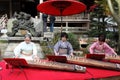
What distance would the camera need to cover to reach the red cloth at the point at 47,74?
218 inches

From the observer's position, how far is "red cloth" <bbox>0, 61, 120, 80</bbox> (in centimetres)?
555

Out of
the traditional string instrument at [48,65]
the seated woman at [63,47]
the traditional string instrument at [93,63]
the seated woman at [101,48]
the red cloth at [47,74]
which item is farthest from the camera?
the seated woman at [63,47]

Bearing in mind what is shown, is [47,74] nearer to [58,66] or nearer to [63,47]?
[58,66]

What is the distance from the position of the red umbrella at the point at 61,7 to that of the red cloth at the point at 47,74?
10.1 ft

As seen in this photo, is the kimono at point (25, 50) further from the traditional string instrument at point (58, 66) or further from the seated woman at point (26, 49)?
the traditional string instrument at point (58, 66)

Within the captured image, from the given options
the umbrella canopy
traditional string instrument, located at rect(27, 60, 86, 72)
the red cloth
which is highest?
the umbrella canopy

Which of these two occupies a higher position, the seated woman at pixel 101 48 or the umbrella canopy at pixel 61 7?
the umbrella canopy at pixel 61 7

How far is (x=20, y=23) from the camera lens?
14.4m

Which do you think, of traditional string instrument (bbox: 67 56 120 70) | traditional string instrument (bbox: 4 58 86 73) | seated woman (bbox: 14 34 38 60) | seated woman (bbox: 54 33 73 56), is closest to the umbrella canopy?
seated woman (bbox: 54 33 73 56)

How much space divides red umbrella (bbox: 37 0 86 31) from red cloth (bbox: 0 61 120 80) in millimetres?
3067

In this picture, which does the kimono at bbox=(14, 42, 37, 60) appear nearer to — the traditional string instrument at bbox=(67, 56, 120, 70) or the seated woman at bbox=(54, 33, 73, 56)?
the seated woman at bbox=(54, 33, 73, 56)

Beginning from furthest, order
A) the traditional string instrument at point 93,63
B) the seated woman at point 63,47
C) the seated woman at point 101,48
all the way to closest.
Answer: the seated woman at point 63,47, the seated woman at point 101,48, the traditional string instrument at point 93,63

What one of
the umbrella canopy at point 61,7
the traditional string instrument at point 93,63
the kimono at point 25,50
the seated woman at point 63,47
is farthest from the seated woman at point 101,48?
the traditional string instrument at point 93,63

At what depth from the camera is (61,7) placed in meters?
8.89
